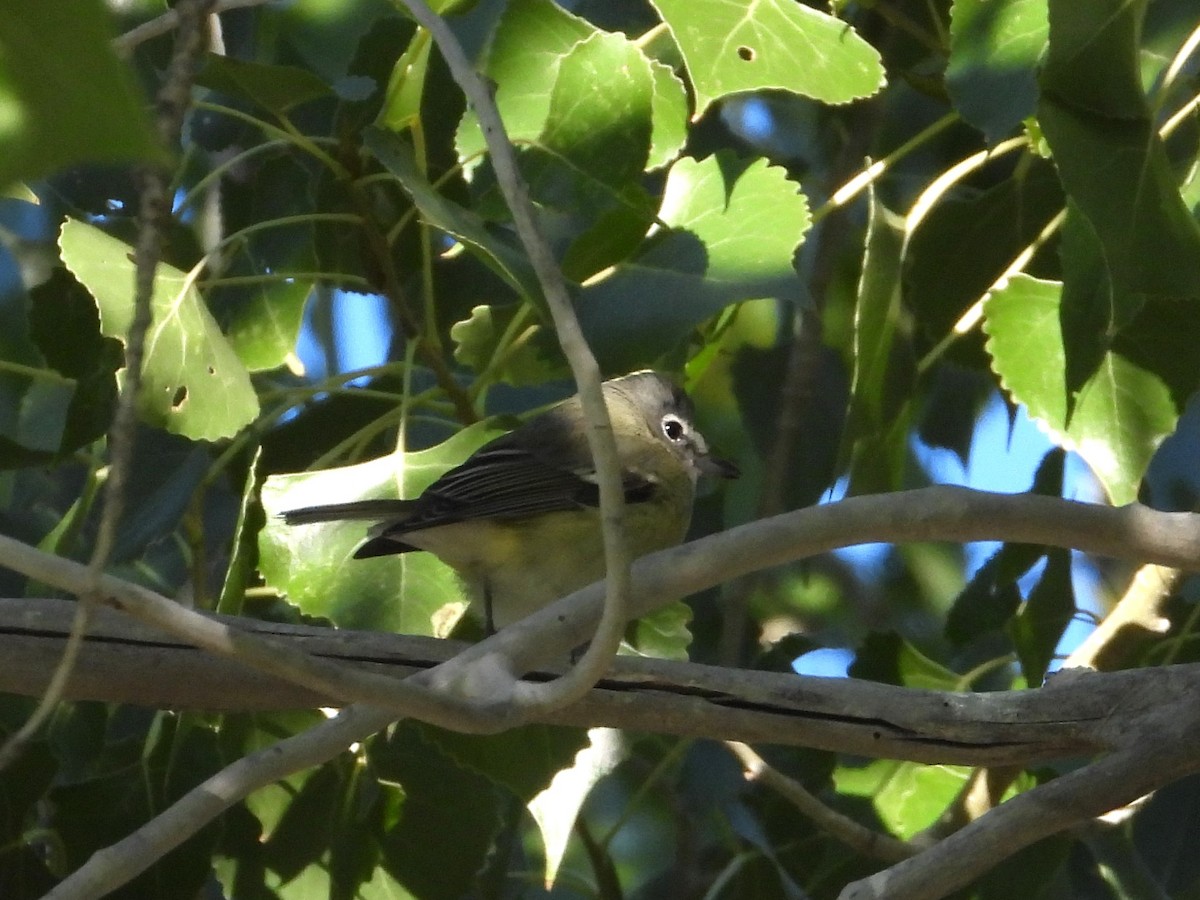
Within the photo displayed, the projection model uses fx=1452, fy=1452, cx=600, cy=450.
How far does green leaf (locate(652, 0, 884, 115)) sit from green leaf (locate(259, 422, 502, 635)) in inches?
24.2

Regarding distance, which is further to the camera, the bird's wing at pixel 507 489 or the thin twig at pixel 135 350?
the bird's wing at pixel 507 489

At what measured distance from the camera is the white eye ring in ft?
10.6

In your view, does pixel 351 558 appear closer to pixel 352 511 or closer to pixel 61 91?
pixel 352 511

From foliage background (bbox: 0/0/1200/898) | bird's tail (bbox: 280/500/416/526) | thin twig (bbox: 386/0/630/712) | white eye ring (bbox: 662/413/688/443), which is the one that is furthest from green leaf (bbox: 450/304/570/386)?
thin twig (bbox: 386/0/630/712)

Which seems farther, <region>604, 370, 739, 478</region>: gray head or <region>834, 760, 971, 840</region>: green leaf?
<region>604, 370, 739, 478</region>: gray head

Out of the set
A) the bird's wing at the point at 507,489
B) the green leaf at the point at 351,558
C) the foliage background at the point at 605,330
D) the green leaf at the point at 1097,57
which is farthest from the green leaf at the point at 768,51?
the bird's wing at the point at 507,489

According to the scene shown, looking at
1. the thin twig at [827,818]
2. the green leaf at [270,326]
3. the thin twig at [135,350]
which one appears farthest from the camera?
the green leaf at [270,326]

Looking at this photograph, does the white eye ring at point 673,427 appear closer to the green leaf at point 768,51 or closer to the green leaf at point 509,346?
the green leaf at point 509,346

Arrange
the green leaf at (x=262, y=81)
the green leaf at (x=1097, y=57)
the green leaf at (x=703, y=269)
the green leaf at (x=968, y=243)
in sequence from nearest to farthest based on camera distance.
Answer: the green leaf at (x=1097, y=57) → the green leaf at (x=703, y=269) → the green leaf at (x=262, y=81) → the green leaf at (x=968, y=243)

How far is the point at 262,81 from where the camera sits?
6.85 ft

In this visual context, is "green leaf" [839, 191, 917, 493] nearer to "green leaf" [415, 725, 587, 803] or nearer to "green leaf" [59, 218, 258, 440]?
"green leaf" [415, 725, 587, 803]

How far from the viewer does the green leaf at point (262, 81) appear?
6.73 ft

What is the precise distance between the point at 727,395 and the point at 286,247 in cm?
134

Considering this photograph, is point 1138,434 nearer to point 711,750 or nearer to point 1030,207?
point 1030,207
